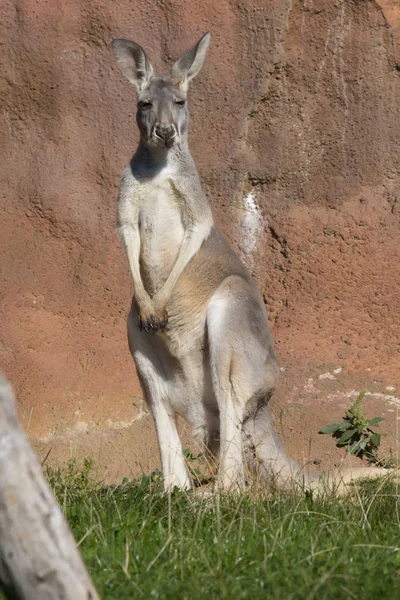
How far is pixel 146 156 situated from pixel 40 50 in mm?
3147

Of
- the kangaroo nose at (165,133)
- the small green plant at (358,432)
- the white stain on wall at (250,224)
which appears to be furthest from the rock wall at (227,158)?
the kangaroo nose at (165,133)

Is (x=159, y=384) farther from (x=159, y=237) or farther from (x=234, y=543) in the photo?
(x=234, y=543)

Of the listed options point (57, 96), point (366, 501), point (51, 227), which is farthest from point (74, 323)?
point (366, 501)

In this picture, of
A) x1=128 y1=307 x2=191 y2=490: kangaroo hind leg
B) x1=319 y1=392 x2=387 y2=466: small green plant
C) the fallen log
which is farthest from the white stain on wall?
the fallen log

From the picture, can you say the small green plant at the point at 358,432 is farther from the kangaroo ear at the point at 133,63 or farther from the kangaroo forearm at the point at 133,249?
the kangaroo ear at the point at 133,63

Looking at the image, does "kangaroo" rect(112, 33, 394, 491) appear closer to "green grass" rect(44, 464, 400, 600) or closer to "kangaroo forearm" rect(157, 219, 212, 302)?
"kangaroo forearm" rect(157, 219, 212, 302)

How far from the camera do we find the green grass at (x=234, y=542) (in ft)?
9.97

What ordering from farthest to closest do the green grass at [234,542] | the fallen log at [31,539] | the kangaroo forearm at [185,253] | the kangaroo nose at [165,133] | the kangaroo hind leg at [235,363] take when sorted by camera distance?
the kangaroo forearm at [185,253]
the kangaroo nose at [165,133]
the kangaroo hind leg at [235,363]
the green grass at [234,542]
the fallen log at [31,539]

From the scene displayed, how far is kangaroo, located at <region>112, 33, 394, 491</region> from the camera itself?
5.29 metres

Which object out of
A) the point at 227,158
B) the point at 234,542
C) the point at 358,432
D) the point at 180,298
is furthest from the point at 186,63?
the point at 358,432

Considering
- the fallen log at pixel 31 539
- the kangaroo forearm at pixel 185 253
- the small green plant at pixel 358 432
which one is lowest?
the small green plant at pixel 358 432

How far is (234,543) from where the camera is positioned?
144 inches

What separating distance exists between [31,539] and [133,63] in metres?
Answer: 4.06

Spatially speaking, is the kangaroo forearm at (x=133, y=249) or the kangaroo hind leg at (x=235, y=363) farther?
the kangaroo forearm at (x=133, y=249)
